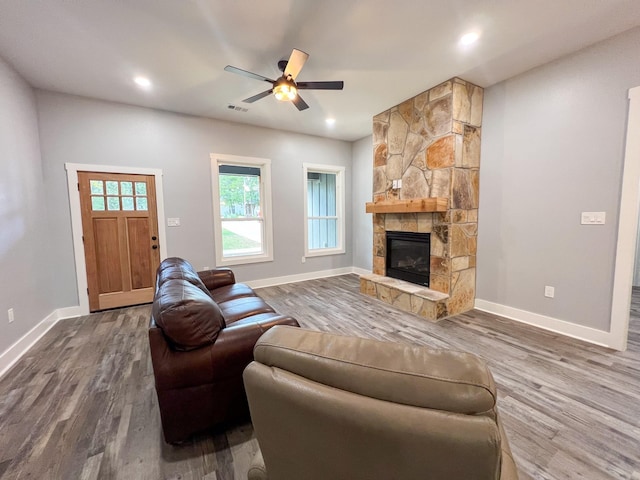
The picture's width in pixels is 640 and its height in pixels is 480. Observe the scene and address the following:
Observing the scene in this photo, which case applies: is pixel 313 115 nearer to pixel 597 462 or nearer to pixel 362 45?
pixel 362 45

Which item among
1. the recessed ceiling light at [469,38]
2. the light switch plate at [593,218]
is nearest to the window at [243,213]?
the recessed ceiling light at [469,38]

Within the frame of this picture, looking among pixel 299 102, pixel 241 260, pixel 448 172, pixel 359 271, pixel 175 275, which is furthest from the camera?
pixel 359 271

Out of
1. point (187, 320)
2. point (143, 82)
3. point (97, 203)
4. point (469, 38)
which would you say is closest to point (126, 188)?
point (97, 203)

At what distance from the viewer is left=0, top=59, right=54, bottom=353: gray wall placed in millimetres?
2438

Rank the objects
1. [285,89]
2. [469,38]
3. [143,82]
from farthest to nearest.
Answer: [143,82]
[285,89]
[469,38]

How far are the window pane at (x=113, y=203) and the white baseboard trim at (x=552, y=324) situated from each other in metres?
5.09

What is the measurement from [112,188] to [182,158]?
3.31 ft

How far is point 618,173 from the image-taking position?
7.93 feet

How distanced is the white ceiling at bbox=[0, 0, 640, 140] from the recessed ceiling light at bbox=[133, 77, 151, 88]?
0.08m

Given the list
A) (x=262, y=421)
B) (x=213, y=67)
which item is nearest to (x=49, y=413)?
(x=262, y=421)

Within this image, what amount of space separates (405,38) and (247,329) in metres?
2.75

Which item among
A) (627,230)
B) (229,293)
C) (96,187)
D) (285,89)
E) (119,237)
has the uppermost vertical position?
(285,89)

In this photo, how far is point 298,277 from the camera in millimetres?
5180

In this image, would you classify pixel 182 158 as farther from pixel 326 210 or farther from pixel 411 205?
A: pixel 411 205
